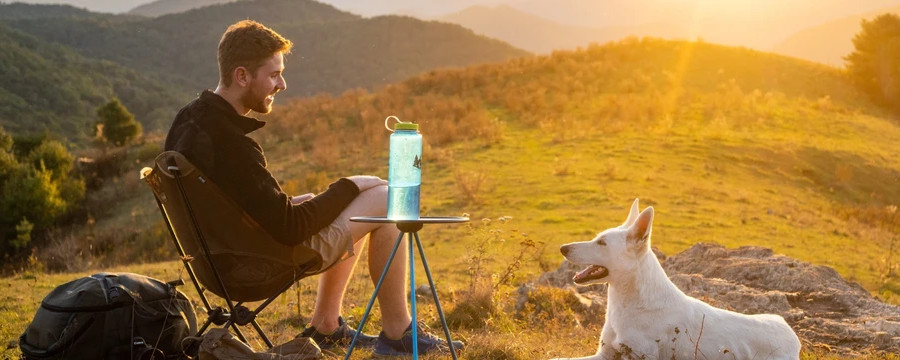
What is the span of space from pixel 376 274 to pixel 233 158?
53.6 inches

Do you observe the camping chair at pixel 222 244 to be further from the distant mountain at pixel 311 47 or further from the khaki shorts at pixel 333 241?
the distant mountain at pixel 311 47

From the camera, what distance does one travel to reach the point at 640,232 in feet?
13.0

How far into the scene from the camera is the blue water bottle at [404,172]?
385 centimetres

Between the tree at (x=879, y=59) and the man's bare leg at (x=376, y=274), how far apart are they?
38.5 metres

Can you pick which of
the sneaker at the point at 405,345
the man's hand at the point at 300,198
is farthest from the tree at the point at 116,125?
the sneaker at the point at 405,345

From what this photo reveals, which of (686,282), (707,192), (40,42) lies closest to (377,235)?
(686,282)

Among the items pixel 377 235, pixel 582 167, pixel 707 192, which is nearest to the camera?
pixel 377 235

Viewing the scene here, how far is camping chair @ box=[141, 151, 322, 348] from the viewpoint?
12.4ft

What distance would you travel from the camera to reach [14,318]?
263 inches

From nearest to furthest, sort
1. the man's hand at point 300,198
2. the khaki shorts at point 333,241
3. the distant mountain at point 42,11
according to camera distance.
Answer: the khaki shorts at point 333,241
the man's hand at point 300,198
the distant mountain at point 42,11

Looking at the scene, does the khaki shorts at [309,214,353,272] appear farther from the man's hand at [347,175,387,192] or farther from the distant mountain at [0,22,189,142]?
the distant mountain at [0,22,189,142]

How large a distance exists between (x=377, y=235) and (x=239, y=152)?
1.17 metres

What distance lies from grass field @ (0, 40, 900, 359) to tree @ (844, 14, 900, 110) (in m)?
1.67

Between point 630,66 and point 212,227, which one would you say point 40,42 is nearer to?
point 630,66
